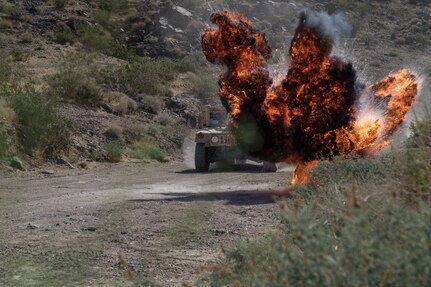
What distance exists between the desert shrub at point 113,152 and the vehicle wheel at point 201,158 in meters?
4.64

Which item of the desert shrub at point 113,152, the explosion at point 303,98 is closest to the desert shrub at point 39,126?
the desert shrub at point 113,152

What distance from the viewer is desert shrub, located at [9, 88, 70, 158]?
26.0m

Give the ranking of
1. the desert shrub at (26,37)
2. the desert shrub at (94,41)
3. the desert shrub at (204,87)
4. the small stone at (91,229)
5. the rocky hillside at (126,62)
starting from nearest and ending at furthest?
the small stone at (91,229) → the rocky hillside at (126,62) → the desert shrub at (204,87) → the desert shrub at (94,41) → the desert shrub at (26,37)

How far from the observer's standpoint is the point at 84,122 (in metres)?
30.8

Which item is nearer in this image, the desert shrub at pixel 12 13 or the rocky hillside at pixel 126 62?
the rocky hillside at pixel 126 62

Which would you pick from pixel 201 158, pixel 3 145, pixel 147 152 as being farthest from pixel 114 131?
pixel 201 158

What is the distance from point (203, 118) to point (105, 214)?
11.4 meters

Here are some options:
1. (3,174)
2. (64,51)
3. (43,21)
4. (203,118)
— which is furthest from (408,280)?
(43,21)

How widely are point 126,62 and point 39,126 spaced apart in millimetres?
21250

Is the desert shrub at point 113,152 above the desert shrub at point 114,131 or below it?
below

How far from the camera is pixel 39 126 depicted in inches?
1037

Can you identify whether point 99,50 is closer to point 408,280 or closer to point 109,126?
point 109,126

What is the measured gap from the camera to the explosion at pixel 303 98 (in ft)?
57.7

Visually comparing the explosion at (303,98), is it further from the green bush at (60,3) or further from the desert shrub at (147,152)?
the green bush at (60,3)
